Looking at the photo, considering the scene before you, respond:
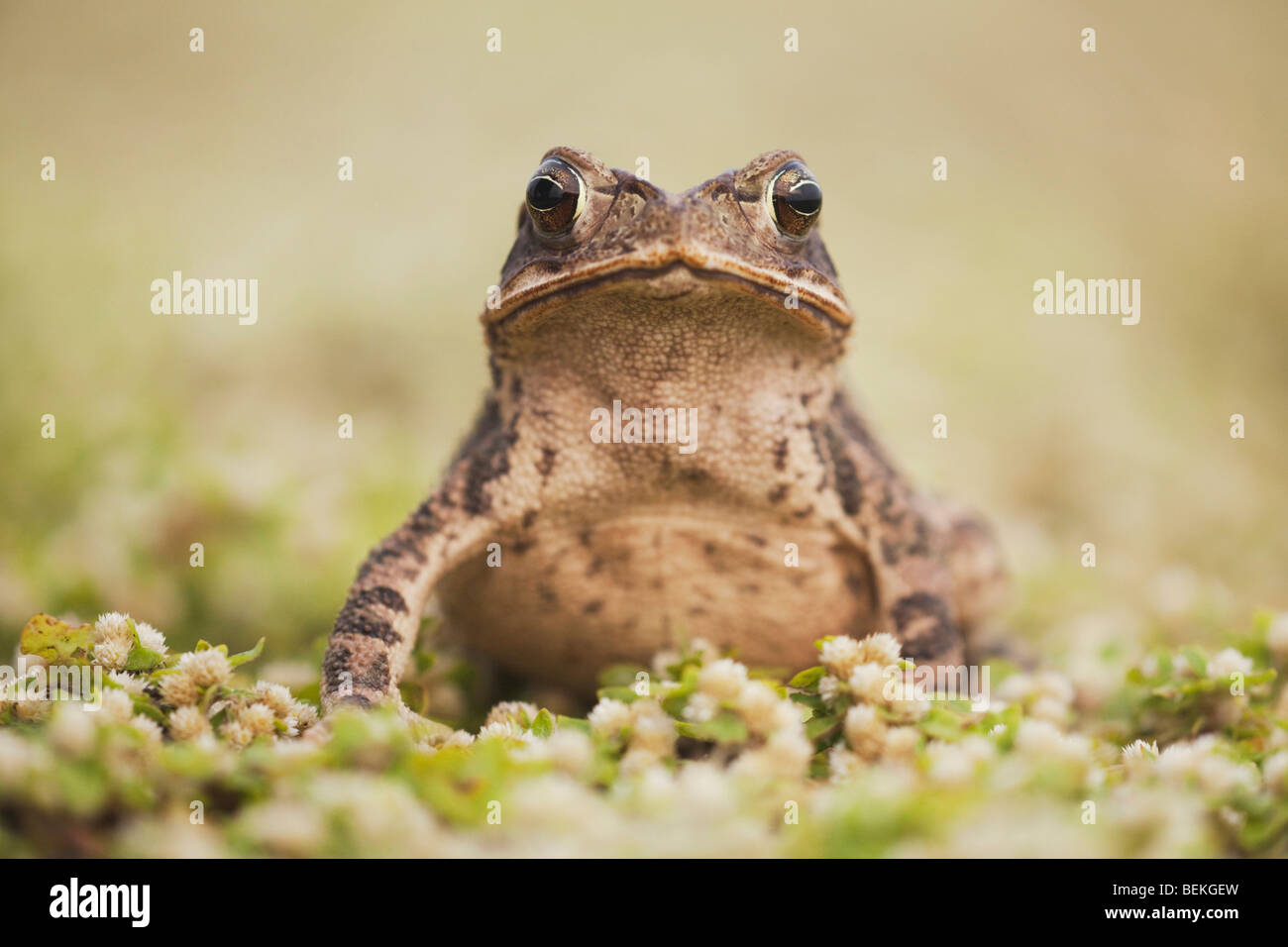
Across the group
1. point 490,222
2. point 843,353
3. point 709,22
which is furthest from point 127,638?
point 709,22

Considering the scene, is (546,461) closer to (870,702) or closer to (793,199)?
(793,199)

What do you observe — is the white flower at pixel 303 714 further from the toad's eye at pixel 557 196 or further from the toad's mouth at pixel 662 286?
the toad's eye at pixel 557 196

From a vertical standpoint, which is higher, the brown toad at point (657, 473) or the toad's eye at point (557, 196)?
the toad's eye at point (557, 196)

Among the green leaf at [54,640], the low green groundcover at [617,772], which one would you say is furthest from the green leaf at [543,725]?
the green leaf at [54,640]

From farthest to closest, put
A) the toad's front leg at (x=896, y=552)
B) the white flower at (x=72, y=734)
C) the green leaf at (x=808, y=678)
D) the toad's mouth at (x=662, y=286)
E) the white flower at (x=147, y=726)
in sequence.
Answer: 1. the toad's front leg at (x=896, y=552)
2. the toad's mouth at (x=662, y=286)
3. the green leaf at (x=808, y=678)
4. the white flower at (x=147, y=726)
5. the white flower at (x=72, y=734)

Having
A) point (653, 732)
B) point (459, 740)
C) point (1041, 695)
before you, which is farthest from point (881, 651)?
point (459, 740)

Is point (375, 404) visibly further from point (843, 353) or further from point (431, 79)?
point (843, 353)
